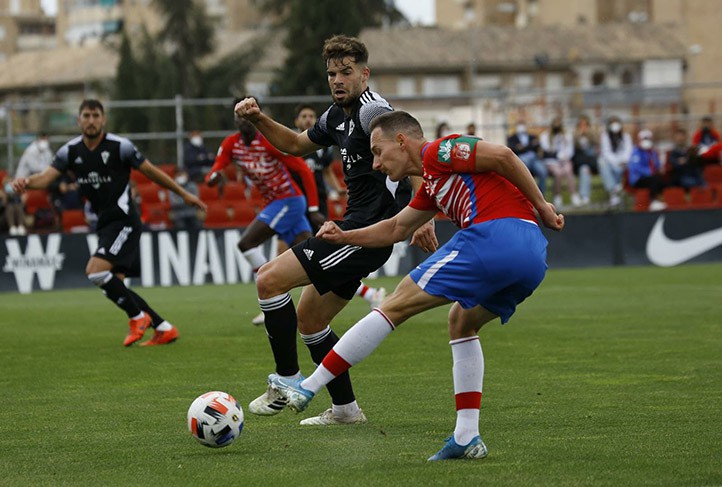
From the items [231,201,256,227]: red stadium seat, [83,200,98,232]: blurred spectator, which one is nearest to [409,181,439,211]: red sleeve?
[83,200,98,232]: blurred spectator

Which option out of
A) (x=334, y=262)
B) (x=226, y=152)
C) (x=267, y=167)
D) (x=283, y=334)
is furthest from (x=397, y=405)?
(x=226, y=152)

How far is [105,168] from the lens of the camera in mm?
12766

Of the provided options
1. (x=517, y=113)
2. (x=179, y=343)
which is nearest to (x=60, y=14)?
(x=517, y=113)

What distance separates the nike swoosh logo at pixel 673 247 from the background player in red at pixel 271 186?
11.5 m

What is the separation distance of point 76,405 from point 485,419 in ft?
9.59

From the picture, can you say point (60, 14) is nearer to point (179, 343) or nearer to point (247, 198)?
point (247, 198)

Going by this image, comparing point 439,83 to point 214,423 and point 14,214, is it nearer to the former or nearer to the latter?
point 14,214

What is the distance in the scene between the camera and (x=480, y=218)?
254 inches

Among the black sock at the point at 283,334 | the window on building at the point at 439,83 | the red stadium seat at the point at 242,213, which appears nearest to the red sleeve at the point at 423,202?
the black sock at the point at 283,334

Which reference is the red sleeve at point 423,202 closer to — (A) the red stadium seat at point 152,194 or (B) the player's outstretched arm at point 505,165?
(B) the player's outstretched arm at point 505,165

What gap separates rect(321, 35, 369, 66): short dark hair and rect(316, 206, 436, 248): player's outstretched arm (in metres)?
1.32

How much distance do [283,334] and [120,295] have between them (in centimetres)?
530

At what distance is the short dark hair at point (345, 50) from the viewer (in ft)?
25.3

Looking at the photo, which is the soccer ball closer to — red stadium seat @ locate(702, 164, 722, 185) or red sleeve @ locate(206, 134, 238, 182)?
red sleeve @ locate(206, 134, 238, 182)
